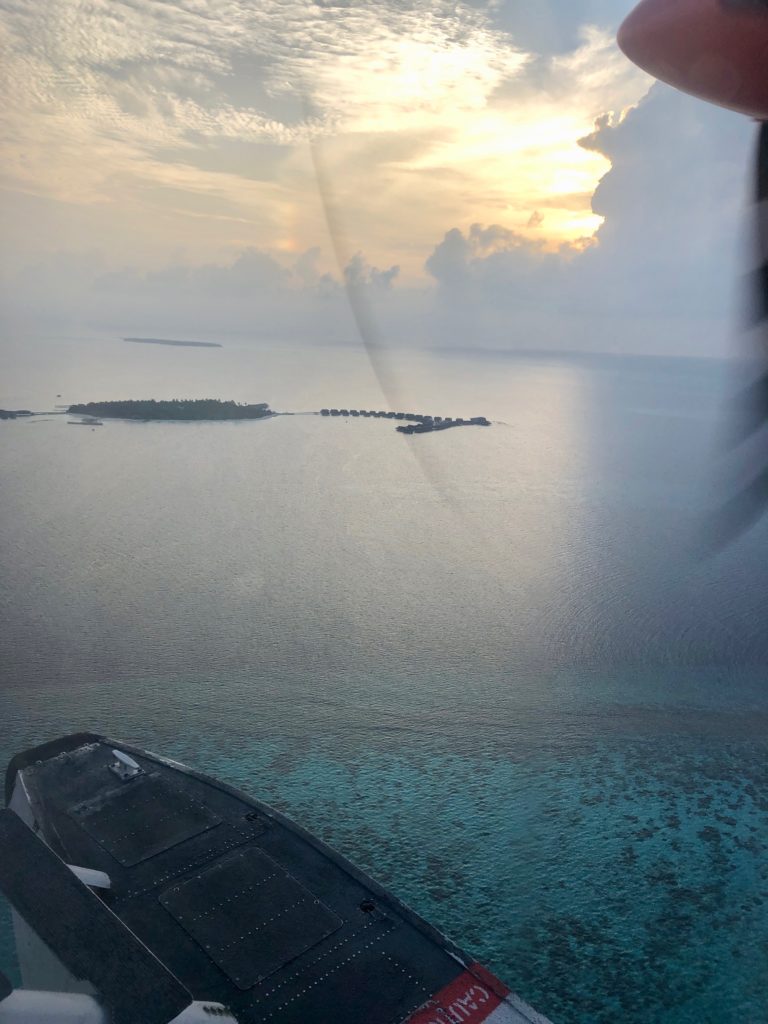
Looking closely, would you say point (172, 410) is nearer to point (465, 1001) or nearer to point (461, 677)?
point (461, 677)

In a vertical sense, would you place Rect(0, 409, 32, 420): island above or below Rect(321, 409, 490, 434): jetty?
below

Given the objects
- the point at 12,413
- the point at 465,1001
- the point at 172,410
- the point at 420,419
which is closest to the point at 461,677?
the point at 465,1001

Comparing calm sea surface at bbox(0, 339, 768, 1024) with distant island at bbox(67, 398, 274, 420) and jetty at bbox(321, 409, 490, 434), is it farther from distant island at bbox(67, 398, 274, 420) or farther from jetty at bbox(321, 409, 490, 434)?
jetty at bbox(321, 409, 490, 434)

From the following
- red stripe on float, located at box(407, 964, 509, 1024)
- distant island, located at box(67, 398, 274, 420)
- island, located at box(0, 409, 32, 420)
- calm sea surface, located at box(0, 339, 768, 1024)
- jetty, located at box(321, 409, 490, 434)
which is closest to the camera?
red stripe on float, located at box(407, 964, 509, 1024)

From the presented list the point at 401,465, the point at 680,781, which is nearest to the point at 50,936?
the point at 680,781

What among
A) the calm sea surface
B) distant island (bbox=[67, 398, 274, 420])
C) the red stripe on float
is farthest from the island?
the red stripe on float
